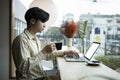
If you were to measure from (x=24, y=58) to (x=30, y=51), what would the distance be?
0.18 m

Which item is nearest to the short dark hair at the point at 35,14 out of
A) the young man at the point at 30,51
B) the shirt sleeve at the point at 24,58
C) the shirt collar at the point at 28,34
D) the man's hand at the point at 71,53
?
the young man at the point at 30,51

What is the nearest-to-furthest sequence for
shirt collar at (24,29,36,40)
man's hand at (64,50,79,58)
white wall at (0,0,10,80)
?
Answer: 1. shirt collar at (24,29,36,40)
2. man's hand at (64,50,79,58)
3. white wall at (0,0,10,80)

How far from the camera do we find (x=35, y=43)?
209cm

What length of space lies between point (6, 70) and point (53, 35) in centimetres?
109

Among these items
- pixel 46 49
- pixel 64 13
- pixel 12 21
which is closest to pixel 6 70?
pixel 12 21

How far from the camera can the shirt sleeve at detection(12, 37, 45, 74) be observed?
5.72 ft

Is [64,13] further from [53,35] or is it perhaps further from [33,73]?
[33,73]

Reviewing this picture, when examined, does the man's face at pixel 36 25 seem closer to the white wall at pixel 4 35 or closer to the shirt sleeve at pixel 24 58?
the shirt sleeve at pixel 24 58

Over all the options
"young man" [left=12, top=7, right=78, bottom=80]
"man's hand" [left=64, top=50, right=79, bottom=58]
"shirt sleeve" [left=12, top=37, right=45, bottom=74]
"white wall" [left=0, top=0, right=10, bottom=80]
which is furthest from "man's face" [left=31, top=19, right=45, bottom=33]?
"white wall" [left=0, top=0, right=10, bottom=80]

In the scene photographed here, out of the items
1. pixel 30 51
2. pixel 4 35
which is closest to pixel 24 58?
pixel 30 51

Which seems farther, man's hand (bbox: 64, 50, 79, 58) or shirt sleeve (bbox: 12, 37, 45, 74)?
man's hand (bbox: 64, 50, 79, 58)

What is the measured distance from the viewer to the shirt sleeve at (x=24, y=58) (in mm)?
1743

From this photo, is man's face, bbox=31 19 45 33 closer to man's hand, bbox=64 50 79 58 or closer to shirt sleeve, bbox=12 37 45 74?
shirt sleeve, bbox=12 37 45 74

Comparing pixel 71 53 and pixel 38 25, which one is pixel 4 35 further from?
pixel 38 25
